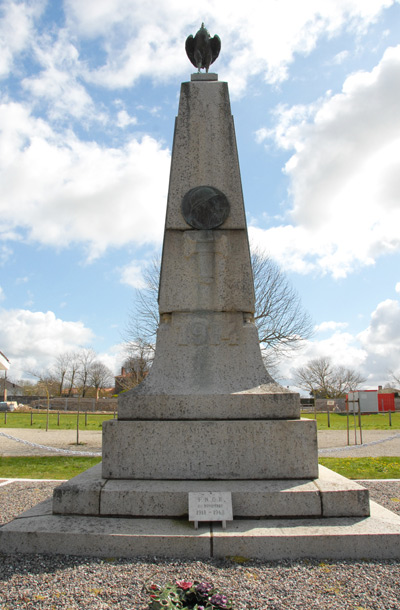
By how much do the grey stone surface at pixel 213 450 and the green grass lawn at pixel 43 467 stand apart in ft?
12.6

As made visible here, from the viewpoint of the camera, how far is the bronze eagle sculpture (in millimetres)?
5297

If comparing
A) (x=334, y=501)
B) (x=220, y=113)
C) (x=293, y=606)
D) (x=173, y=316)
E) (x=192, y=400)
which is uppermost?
(x=220, y=113)

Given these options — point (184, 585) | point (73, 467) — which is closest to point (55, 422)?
point (73, 467)

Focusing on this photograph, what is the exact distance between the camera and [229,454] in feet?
11.9

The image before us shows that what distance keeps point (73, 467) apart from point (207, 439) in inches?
219

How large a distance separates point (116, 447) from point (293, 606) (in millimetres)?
1842

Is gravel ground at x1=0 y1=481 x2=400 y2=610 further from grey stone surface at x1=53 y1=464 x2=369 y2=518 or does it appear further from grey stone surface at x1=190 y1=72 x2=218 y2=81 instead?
grey stone surface at x1=190 y1=72 x2=218 y2=81

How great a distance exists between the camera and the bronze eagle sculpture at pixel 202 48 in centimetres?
530

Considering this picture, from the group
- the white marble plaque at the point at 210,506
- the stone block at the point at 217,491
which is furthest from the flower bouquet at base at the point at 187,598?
the stone block at the point at 217,491

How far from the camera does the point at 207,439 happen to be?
12.0ft

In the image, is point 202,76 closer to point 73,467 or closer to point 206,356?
point 206,356

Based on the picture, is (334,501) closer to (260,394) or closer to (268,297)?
(260,394)

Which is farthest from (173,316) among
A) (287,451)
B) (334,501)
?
(334,501)

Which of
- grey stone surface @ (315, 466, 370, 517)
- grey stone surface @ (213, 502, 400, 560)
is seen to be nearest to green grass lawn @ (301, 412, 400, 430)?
grey stone surface @ (315, 466, 370, 517)
